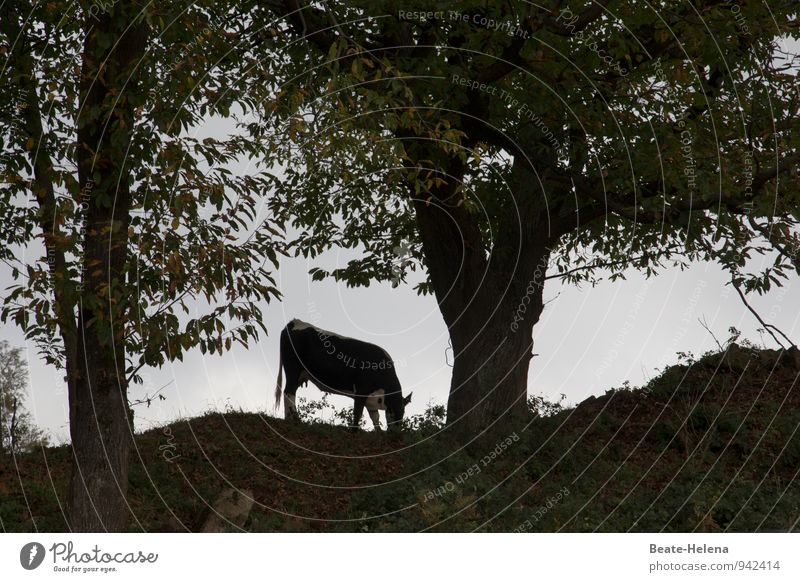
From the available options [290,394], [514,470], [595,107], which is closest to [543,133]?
[595,107]

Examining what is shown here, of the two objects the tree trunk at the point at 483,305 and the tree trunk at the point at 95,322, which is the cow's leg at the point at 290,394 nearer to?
the tree trunk at the point at 483,305

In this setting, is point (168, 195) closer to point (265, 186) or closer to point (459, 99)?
point (265, 186)

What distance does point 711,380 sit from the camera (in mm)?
19391

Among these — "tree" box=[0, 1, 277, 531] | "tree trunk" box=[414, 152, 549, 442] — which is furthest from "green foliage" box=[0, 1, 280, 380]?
"tree trunk" box=[414, 152, 549, 442]

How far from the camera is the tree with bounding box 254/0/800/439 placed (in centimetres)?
1512

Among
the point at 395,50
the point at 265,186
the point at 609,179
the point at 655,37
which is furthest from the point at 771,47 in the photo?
the point at 265,186

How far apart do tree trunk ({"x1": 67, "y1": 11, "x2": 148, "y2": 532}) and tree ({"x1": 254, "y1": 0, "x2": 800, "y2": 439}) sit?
2.67 meters

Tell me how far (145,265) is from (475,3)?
287 inches
